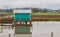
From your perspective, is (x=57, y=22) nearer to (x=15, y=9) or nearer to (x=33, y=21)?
(x=33, y=21)

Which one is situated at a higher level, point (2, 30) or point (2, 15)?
point (2, 15)

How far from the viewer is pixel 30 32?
497 centimetres

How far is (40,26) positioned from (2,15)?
1401 millimetres

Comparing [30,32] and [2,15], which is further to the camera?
[2,15]

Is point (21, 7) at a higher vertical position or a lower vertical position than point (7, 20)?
higher

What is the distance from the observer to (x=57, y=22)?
5656mm

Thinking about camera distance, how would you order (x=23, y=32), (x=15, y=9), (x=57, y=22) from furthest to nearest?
(x=57, y=22) < (x=15, y=9) < (x=23, y=32)

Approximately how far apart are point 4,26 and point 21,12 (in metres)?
0.82

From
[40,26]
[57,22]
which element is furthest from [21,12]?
[57,22]

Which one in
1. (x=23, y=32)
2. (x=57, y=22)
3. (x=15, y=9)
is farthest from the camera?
(x=57, y=22)

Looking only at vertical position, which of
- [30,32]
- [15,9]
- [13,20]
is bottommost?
[30,32]

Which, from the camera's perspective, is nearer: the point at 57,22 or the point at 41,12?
the point at 41,12

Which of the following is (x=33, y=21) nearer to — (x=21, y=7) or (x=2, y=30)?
(x=21, y=7)

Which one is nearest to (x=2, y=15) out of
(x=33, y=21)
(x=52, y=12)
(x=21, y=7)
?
(x=21, y=7)
